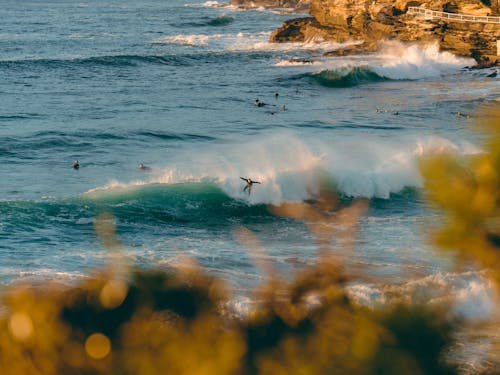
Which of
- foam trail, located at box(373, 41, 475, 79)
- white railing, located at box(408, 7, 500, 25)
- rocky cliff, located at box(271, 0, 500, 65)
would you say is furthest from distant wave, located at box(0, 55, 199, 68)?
white railing, located at box(408, 7, 500, 25)

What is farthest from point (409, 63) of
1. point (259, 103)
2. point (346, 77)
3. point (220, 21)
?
point (220, 21)

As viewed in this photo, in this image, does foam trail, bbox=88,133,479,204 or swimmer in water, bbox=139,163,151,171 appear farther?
swimmer in water, bbox=139,163,151,171

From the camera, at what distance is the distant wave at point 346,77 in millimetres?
50847

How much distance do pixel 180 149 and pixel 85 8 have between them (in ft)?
283

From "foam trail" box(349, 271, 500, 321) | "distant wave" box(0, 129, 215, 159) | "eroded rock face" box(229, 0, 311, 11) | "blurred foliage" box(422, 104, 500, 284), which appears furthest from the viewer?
"eroded rock face" box(229, 0, 311, 11)

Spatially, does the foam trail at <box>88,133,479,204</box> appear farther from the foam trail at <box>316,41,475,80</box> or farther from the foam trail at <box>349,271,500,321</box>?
the foam trail at <box>316,41,475,80</box>

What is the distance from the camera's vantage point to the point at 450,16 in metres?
56.2

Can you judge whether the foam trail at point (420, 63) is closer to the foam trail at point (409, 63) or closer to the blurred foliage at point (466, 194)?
the foam trail at point (409, 63)

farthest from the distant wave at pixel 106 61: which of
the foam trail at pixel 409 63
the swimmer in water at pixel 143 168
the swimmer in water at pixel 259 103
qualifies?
the swimmer in water at pixel 143 168

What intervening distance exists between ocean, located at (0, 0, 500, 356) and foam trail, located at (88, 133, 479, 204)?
0.27 ft

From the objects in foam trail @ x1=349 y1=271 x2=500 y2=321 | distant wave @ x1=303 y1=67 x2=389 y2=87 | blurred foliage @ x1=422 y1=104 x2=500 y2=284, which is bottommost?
distant wave @ x1=303 y1=67 x2=389 y2=87

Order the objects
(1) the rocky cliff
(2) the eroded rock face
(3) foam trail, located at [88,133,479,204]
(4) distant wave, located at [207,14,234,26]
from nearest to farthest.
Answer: (3) foam trail, located at [88,133,479,204] → (1) the rocky cliff → (4) distant wave, located at [207,14,234,26] → (2) the eroded rock face

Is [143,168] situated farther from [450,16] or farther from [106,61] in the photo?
[450,16]

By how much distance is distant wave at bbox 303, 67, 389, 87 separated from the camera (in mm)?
50847
